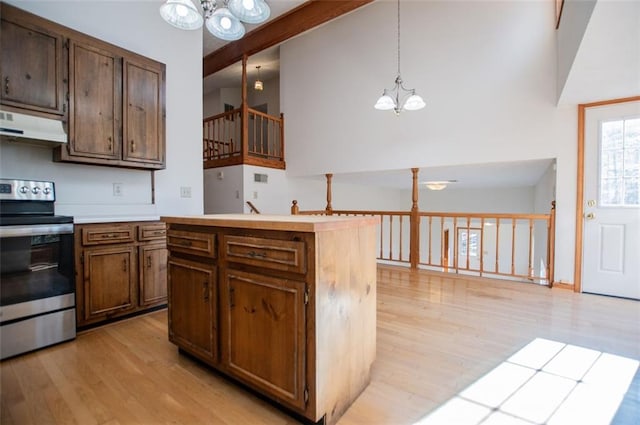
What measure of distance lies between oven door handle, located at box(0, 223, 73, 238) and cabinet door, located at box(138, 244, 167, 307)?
586 millimetres

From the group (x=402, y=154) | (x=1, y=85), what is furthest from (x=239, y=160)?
(x=1, y=85)

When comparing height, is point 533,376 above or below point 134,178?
below

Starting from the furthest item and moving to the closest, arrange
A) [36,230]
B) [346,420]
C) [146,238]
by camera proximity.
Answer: [146,238] < [36,230] < [346,420]

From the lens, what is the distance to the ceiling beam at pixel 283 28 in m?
4.28

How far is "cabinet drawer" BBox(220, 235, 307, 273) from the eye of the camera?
126cm

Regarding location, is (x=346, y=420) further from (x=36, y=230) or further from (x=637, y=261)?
(x=637, y=261)

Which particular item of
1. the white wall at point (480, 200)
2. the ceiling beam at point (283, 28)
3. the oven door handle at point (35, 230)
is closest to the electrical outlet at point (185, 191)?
the oven door handle at point (35, 230)

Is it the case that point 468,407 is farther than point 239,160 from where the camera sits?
No

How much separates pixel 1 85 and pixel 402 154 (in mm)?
4382

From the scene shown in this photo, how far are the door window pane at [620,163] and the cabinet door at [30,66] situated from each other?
5.23 metres

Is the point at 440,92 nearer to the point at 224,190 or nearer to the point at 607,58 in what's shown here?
the point at 607,58

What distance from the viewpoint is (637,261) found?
3.08 metres

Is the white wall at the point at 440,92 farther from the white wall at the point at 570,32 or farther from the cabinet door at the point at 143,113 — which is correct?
the cabinet door at the point at 143,113

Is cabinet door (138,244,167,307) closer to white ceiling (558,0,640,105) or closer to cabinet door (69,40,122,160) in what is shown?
cabinet door (69,40,122,160)
